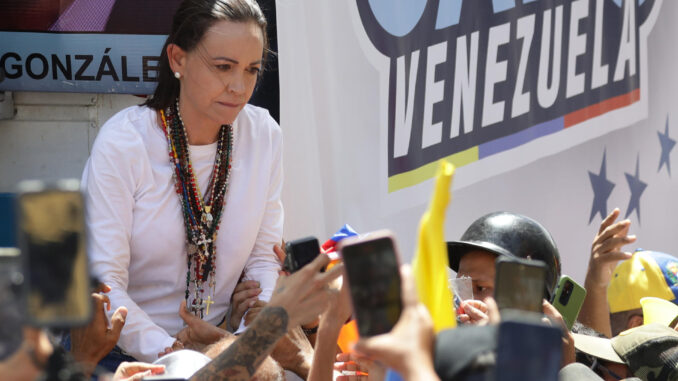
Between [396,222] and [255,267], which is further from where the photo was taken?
[396,222]

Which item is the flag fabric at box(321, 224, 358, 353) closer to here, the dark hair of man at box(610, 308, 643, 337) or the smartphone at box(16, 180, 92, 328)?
the smartphone at box(16, 180, 92, 328)

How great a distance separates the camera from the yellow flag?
1.58 metres

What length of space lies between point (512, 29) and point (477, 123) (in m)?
0.54

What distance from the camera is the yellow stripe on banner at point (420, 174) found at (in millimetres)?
4125

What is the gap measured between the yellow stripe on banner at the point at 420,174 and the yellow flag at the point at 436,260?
248 centimetres

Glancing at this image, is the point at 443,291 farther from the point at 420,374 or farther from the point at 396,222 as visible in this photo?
the point at 396,222

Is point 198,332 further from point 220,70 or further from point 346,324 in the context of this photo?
point 220,70

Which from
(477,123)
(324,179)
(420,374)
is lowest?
(420,374)

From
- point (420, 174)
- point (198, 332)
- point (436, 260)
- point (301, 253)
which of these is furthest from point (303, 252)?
point (420, 174)

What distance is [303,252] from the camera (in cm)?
201

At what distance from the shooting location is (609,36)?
532cm

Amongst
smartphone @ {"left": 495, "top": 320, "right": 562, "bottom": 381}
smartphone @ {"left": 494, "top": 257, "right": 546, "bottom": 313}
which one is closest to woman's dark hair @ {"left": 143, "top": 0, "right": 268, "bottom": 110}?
smartphone @ {"left": 494, "top": 257, "right": 546, "bottom": 313}

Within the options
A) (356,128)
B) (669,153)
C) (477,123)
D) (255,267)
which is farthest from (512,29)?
(255,267)

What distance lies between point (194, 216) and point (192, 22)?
25.7 inches
